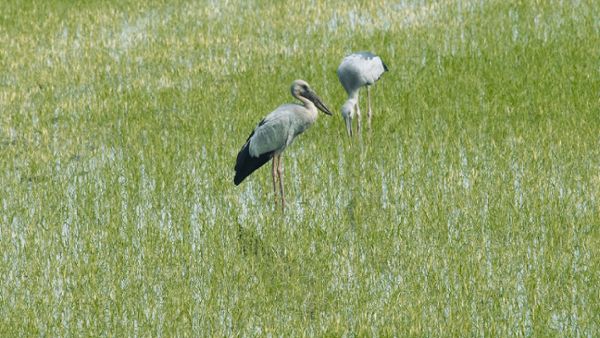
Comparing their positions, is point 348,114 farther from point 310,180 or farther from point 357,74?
point 310,180

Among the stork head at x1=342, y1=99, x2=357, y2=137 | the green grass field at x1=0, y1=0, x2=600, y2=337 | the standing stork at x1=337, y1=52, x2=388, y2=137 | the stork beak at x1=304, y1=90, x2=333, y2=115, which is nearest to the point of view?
the green grass field at x1=0, y1=0, x2=600, y2=337

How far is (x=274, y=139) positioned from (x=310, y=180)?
0.61 meters

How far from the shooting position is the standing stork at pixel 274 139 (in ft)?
26.4

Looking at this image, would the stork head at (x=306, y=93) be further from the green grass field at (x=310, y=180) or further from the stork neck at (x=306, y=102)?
the green grass field at (x=310, y=180)

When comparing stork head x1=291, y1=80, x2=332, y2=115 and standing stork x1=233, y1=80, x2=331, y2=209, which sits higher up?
stork head x1=291, y1=80, x2=332, y2=115

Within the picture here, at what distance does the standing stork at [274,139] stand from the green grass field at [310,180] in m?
0.23

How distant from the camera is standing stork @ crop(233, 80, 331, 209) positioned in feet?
26.4

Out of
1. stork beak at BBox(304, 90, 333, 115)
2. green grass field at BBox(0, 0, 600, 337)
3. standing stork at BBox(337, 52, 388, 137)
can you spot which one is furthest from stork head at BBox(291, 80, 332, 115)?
standing stork at BBox(337, 52, 388, 137)

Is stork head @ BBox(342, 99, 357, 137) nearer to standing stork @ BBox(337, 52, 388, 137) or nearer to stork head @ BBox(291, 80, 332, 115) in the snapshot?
standing stork @ BBox(337, 52, 388, 137)

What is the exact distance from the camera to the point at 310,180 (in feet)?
28.1

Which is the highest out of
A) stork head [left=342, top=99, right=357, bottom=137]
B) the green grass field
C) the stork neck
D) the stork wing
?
the stork neck

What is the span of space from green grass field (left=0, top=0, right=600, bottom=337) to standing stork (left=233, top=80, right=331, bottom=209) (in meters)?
0.23

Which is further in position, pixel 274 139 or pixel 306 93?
pixel 306 93

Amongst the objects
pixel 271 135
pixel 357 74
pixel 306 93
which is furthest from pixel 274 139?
pixel 357 74
